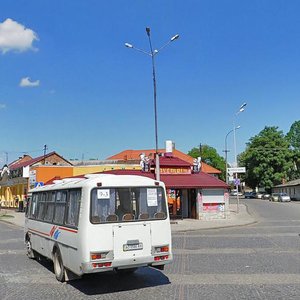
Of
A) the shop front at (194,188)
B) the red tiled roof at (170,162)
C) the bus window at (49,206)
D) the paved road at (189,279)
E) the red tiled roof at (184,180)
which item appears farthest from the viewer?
the red tiled roof at (170,162)

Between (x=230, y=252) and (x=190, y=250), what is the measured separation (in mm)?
1438

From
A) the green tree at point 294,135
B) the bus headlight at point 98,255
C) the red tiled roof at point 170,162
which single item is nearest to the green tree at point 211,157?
the green tree at point 294,135

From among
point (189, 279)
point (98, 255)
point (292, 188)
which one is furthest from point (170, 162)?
point (292, 188)

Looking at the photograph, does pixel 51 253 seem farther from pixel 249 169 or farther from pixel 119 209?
pixel 249 169

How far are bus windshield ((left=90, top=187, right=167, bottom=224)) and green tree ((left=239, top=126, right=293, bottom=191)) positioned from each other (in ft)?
272

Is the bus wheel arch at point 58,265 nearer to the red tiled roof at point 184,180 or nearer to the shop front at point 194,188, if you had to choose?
the red tiled roof at point 184,180

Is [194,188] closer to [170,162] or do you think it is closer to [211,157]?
[170,162]

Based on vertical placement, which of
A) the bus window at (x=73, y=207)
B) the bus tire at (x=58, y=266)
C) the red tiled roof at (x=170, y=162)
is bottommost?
the bus tire at (x=58, y=266)

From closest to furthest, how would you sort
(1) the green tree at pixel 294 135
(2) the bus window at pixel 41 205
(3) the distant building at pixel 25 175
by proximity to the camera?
(2) the bus window at pixel 41 205, (3) the distant building at pixel 25 175, (1) the green tree at pixel 294 135

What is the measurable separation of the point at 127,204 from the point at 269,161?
84.1 metres

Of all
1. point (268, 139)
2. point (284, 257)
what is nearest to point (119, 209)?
point (284, 257)

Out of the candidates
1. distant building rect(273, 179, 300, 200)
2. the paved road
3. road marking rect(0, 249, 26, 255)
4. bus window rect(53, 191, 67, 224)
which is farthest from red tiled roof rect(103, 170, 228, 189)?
distant building rect(273, 179, 300, 200)

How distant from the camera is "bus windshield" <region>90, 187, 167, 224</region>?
899 centimetres

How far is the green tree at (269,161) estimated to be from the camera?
89938mm
